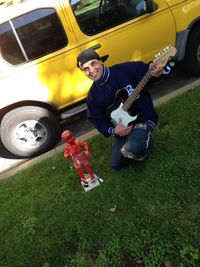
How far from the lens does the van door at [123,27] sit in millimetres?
5262

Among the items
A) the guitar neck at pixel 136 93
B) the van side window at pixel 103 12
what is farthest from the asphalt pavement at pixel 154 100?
the guitar neck at pixel 136 93

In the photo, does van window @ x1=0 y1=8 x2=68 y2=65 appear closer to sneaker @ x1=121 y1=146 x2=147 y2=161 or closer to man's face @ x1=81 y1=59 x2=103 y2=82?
man's face @ x1=81 y1=59 x2=103 y2=82

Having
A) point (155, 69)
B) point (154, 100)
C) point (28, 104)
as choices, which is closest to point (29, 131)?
point (28, 104)

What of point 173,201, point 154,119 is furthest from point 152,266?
point 154,119

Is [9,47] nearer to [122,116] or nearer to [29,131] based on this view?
[29,131]

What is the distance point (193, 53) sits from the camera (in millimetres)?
5906

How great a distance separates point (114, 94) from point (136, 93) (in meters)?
0.30

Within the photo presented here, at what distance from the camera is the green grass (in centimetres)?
333

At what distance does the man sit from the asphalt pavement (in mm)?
1286

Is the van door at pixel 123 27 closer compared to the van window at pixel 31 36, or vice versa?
the van window at pixel 31 36

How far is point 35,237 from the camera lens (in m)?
3.88

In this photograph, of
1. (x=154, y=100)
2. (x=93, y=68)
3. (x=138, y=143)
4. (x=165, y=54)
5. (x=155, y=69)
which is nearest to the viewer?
(x=165, y=54)

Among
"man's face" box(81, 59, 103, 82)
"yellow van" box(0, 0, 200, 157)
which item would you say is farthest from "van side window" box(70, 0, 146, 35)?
"man's face" box(81, 59, 103, 82)

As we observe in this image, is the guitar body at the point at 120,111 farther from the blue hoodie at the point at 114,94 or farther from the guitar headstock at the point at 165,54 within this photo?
the guitar headstock at the point at 165,54
